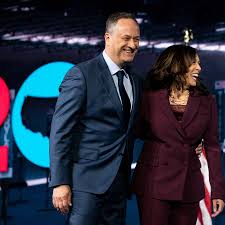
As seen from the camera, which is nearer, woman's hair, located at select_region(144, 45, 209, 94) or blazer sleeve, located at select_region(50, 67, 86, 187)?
blazer sleeve, located at select_region(50, 67, 86, 187)

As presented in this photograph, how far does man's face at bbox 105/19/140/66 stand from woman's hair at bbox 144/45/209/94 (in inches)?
8.3

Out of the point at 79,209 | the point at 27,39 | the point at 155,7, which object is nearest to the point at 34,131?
the point at 27,39

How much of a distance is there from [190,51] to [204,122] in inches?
13.5

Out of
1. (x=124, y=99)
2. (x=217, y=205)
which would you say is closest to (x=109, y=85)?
(x=124, y=99)

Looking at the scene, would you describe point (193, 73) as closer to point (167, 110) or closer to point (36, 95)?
point (167, 110)

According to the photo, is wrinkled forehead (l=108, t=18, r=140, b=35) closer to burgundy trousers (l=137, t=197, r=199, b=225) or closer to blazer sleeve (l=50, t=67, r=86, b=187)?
blazer sleeve (l=50, t=67, r=86, b=187)

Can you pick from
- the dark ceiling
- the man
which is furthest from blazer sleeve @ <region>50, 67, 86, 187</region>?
the dark ceiling

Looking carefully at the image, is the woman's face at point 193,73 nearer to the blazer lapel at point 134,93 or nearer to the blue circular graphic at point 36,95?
the blazer lapel at point 134,93

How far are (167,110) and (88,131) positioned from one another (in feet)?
1.27

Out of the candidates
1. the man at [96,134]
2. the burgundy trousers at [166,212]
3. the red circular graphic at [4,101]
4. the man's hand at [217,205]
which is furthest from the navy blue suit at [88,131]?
the red circular graphic at [4,101]

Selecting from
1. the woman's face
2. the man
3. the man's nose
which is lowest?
the man

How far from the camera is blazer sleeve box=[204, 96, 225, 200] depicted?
2.25m

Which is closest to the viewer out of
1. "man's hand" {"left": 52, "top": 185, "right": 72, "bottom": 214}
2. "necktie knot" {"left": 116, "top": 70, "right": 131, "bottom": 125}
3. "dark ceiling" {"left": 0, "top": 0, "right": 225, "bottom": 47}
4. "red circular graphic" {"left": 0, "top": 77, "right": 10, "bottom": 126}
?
"man's hand" {"left": 52, "top": 185, "right": 72, "bottom": 214}

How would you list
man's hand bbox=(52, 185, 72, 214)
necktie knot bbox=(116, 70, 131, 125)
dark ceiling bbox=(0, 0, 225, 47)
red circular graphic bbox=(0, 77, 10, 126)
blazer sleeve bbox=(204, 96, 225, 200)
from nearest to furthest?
1. man's hand bbox=(52, 185, 72, 214)
2. necktie knot bbox=(116, 70, 131, 125)
3. blazer sleeve bbox=(204, 96, 225, 200)
4. red circular graphic bbox=(0, 77, 10, 126)
5. dark ceiling bbox=(0, 0, 225, 47)
